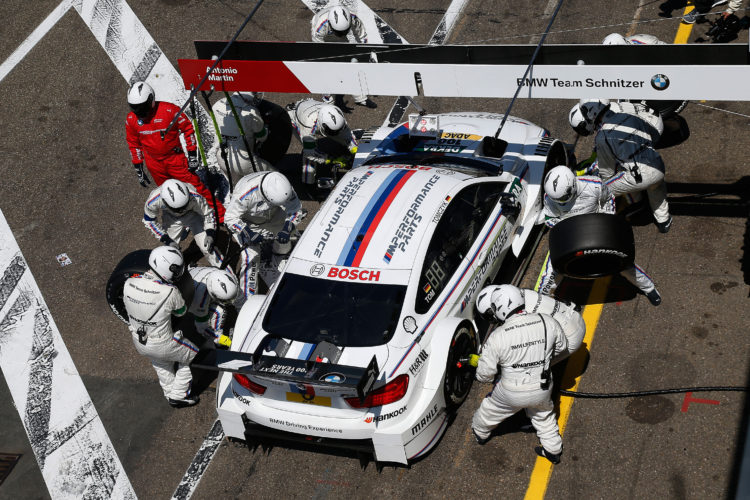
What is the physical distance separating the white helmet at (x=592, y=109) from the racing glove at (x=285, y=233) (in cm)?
334

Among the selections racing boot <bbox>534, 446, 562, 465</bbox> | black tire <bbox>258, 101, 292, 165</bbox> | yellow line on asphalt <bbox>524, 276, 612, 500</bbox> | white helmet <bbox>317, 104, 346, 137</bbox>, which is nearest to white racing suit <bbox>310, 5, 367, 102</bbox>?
black tire <bbox>258, 101, 292, 165</bbox>

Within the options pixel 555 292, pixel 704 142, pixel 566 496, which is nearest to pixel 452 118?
pixel 555 292

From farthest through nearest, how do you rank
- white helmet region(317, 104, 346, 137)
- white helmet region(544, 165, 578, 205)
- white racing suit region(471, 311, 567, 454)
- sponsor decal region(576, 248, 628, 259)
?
white helmet region(317, 104, 346, 137), white helmet region(544, 165, 578, 205), sponsor decal region(576, 248, 628, 259), white racing suit region(471, 311, 567, 454)

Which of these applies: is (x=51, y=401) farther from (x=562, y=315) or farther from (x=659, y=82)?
(x=659, y=82)

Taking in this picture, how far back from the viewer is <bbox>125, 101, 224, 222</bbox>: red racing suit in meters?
10.0

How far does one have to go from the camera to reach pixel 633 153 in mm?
8906

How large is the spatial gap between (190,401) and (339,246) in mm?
2253

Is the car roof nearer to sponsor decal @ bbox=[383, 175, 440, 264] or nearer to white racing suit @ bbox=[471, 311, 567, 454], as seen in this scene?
sponsor decal @ bbox=[383, 175, 440, 264]

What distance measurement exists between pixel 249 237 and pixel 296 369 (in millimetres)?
2740

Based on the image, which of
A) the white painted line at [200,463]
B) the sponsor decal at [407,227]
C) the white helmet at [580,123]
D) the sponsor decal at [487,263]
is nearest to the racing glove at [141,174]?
the white painted line at [200,463]

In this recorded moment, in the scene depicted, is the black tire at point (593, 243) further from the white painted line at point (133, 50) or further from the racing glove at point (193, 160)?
the white painted line at point (133, 50)

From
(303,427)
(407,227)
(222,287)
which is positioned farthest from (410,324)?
(222,287)

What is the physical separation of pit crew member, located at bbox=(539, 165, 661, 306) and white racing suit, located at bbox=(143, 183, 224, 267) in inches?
145

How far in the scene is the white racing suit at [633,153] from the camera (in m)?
8.91
